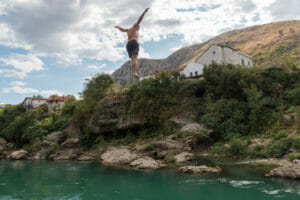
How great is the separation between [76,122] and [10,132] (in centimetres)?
1621

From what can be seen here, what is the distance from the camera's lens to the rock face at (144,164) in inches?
730

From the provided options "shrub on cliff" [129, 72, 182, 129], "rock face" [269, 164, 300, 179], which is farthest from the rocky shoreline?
"shrub on cliff" [129, 72, 182, 129]

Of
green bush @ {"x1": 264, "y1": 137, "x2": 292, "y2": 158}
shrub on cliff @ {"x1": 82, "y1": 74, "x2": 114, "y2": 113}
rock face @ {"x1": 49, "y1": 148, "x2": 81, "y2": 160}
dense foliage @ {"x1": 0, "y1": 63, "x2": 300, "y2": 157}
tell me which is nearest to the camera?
green bush @ {"x1": 264, "y1": 137, "x2": 292, "y2": 158}

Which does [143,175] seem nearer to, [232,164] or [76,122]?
[232,164]

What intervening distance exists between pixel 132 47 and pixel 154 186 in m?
22.2

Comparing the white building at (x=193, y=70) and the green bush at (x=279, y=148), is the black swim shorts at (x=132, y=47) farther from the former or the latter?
the green bush at (x=279, y=148)

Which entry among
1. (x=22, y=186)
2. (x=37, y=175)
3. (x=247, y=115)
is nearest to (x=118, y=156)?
(x=37, y=175)

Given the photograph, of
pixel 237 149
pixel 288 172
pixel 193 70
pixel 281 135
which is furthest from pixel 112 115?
pixel 288 172

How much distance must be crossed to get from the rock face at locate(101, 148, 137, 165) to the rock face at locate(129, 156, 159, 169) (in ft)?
4.83

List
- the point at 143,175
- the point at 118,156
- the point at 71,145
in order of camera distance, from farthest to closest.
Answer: the point at 71,145 → the point at 118,156 → the point at 143,175

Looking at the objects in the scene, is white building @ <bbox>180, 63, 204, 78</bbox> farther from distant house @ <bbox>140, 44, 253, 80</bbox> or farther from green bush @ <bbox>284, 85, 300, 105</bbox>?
green bush @ <bbox>284, 85, 300, 105</bbox>

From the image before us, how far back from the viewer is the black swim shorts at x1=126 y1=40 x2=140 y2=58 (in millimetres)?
31263

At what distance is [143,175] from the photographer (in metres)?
16.2

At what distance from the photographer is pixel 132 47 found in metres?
31.5
